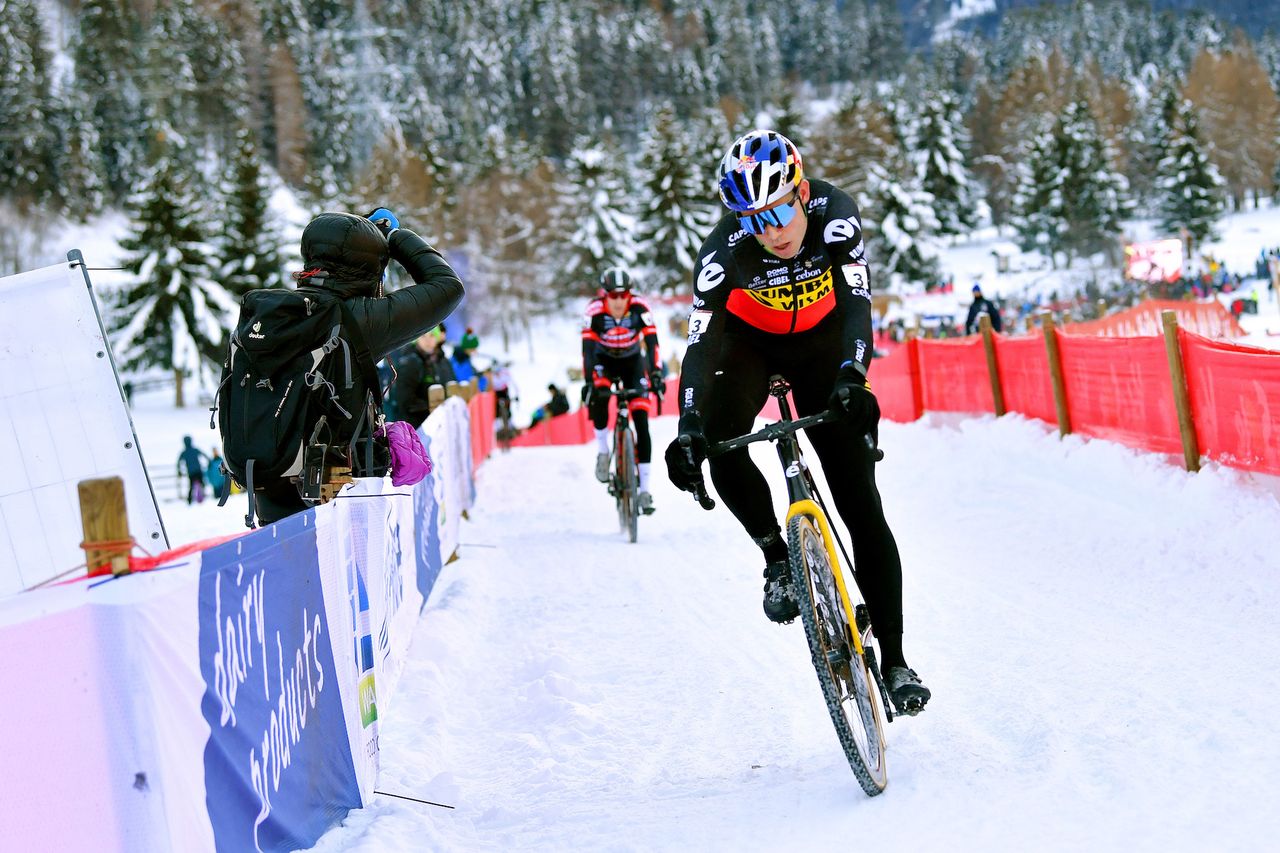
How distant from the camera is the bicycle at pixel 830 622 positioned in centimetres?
346

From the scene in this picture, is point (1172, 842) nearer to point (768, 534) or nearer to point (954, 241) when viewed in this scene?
point (768, 534)

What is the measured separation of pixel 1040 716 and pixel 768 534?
1.22 m

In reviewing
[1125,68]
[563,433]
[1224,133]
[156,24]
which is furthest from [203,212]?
[1125,68]

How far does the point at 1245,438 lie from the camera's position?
22.9 ft

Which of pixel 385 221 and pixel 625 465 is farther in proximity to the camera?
pixel 625 465

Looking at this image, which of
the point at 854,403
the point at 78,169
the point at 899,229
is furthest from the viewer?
the point at 78,169

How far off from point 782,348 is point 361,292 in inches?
63.9

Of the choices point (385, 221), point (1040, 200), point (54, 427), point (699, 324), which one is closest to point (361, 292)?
point (385, 221)

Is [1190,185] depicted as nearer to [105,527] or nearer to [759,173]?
[759,173]

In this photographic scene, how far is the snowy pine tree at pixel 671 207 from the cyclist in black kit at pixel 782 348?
7029cm

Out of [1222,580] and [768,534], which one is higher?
[768,534]

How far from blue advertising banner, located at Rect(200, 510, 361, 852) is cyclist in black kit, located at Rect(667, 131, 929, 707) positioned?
1274mm

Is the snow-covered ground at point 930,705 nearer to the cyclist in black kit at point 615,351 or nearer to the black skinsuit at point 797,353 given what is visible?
the black skinsuit at point 797,353

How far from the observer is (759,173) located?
12.9 ft
